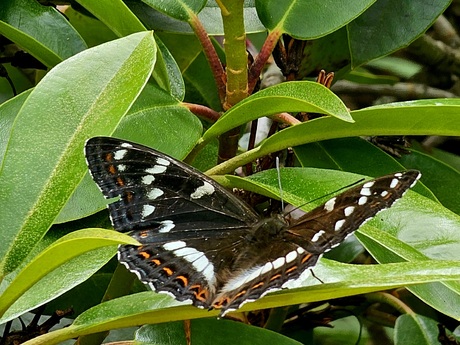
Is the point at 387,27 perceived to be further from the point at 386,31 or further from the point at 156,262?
the point at 156,262

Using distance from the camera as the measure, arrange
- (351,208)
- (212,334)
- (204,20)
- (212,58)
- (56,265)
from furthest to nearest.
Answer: (204,20) → (212,58) → (212,334) → (351,208) → (56,265)

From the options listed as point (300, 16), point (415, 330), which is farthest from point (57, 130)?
point (415, 330)

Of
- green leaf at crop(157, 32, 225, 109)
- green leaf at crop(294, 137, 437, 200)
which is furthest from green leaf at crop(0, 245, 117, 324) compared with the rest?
green leaf at crop(157, 32, 225, 109)

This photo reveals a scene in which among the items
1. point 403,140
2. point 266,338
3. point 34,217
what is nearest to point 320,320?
point 403,140

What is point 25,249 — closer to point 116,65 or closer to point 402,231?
point 116,65

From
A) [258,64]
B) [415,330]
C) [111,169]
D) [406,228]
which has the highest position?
[258,64]

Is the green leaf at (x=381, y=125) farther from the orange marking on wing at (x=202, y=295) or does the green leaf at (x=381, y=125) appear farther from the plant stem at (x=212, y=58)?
the orange marking on wing at (x=202, y=295)
